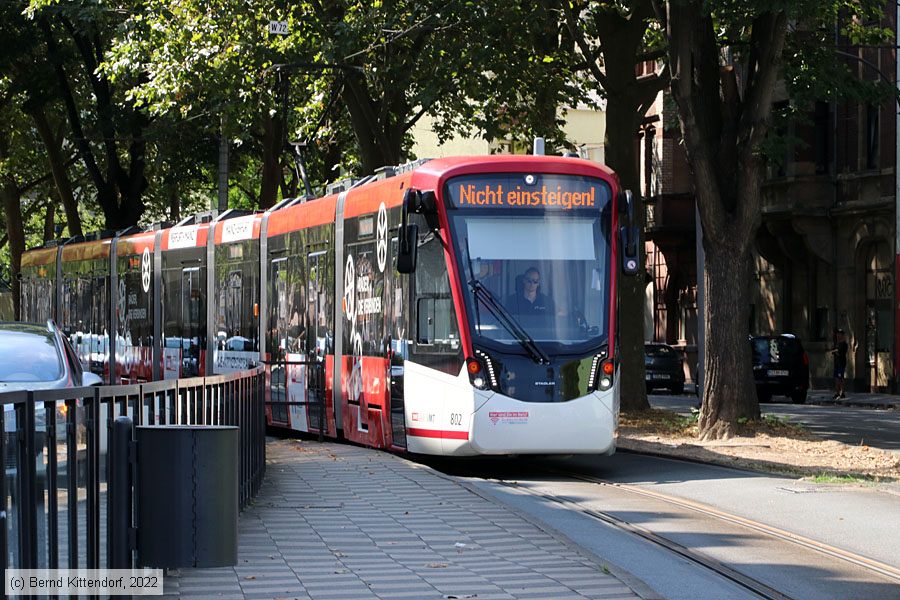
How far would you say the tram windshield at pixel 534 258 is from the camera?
16047 millimetres

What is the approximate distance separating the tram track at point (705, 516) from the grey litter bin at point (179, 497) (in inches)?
130

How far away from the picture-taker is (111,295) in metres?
32.2

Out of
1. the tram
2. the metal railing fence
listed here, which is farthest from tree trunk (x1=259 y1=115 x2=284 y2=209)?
the metal railing fence

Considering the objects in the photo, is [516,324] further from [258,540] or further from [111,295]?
[111,295]

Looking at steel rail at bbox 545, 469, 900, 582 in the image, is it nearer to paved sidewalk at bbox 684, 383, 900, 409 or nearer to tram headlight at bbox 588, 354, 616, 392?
tram headlight at bbox 588, 354, 616, 392

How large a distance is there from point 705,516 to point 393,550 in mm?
3696

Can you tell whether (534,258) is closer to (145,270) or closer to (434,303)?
(434,303)

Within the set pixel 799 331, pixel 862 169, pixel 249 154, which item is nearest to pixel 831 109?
pixel 862 169

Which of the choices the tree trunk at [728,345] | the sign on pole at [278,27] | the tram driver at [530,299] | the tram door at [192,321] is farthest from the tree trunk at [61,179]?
the tram driver at [530,299]

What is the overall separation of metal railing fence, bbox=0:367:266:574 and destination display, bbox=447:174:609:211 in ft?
25.6

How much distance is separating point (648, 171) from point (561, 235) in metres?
37.8

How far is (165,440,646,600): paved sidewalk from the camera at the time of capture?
8.66 m

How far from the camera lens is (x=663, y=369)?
44.2 m

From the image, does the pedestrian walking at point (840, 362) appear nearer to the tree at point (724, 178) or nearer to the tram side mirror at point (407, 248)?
the tree at point (724, 178)
